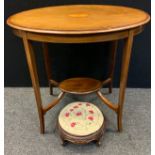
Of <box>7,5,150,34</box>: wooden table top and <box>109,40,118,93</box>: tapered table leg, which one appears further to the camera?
<box>109,40,118,93</box>: tapered table leg

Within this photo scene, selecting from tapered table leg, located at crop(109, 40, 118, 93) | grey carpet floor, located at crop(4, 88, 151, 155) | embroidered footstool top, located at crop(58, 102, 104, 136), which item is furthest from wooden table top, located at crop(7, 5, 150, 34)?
grey carpet floor, located at crop(4, 88, 151, 155)

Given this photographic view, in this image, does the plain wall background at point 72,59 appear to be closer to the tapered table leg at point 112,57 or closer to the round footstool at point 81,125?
the tapered table leg at point 112,57

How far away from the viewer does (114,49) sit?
1599 millimetres

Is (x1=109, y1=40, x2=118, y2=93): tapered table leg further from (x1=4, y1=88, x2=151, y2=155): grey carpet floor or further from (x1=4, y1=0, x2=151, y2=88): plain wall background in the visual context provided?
(x1=4, y1=88, x2=151, y2=155): grey carpet floor

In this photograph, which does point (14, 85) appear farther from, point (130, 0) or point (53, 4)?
point (130, 0)

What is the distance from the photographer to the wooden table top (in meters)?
0.96

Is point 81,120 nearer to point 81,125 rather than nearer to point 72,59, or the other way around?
point 81,125

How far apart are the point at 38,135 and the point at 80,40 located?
28.6 inches

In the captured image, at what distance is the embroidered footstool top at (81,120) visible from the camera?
1.21m

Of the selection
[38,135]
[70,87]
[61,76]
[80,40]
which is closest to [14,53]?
[61,76]

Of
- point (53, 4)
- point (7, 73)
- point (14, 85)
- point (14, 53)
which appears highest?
point (53, 4)

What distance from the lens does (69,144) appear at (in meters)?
1.32

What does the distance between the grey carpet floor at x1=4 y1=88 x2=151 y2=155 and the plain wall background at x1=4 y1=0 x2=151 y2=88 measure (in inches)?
6.0

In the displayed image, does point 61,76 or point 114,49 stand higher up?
point 114,49
